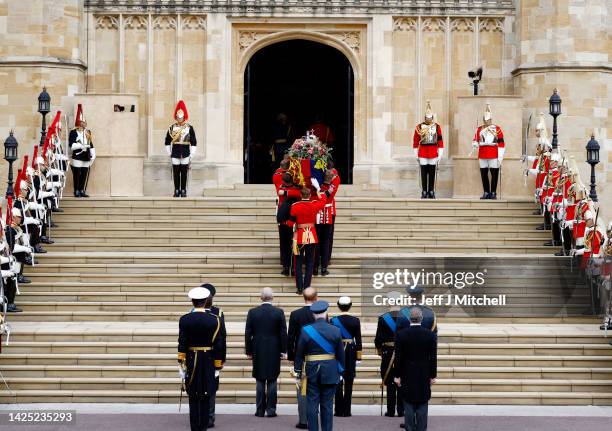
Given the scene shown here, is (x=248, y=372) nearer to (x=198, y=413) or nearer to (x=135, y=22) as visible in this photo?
(x=198, y=413)

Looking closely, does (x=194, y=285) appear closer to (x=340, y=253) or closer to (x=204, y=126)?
(x=340, y=253)

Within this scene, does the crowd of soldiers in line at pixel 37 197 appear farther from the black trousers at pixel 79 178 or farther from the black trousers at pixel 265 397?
the black trousers at pixel 265 397

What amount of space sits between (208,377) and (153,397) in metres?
2.81

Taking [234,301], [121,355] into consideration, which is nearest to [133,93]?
[234,301]

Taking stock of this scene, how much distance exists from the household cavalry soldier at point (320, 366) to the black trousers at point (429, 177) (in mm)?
12327

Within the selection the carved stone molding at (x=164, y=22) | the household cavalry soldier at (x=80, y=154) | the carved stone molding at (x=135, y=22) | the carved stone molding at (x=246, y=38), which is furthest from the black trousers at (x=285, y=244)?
the carved stone molding at (x=135, y=22)

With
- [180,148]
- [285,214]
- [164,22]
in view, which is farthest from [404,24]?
[285,214]

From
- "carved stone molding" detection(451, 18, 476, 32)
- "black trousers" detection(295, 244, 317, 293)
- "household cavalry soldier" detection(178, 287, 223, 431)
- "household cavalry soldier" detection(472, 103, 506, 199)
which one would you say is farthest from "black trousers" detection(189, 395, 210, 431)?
"carved stone molding" detection(451, 18, 476, 32)

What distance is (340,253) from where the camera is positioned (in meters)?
22.6

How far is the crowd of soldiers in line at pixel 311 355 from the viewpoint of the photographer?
1462 centimetres

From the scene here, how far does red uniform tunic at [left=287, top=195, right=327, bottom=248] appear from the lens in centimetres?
2073

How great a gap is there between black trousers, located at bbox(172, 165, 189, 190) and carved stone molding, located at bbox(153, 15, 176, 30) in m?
4.18

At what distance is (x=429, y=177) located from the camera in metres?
26.9

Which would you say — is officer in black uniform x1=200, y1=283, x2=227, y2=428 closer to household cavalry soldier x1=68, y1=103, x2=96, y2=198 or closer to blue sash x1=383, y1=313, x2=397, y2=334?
blue sash x1=383, y1=313, x2=397, y2=334
